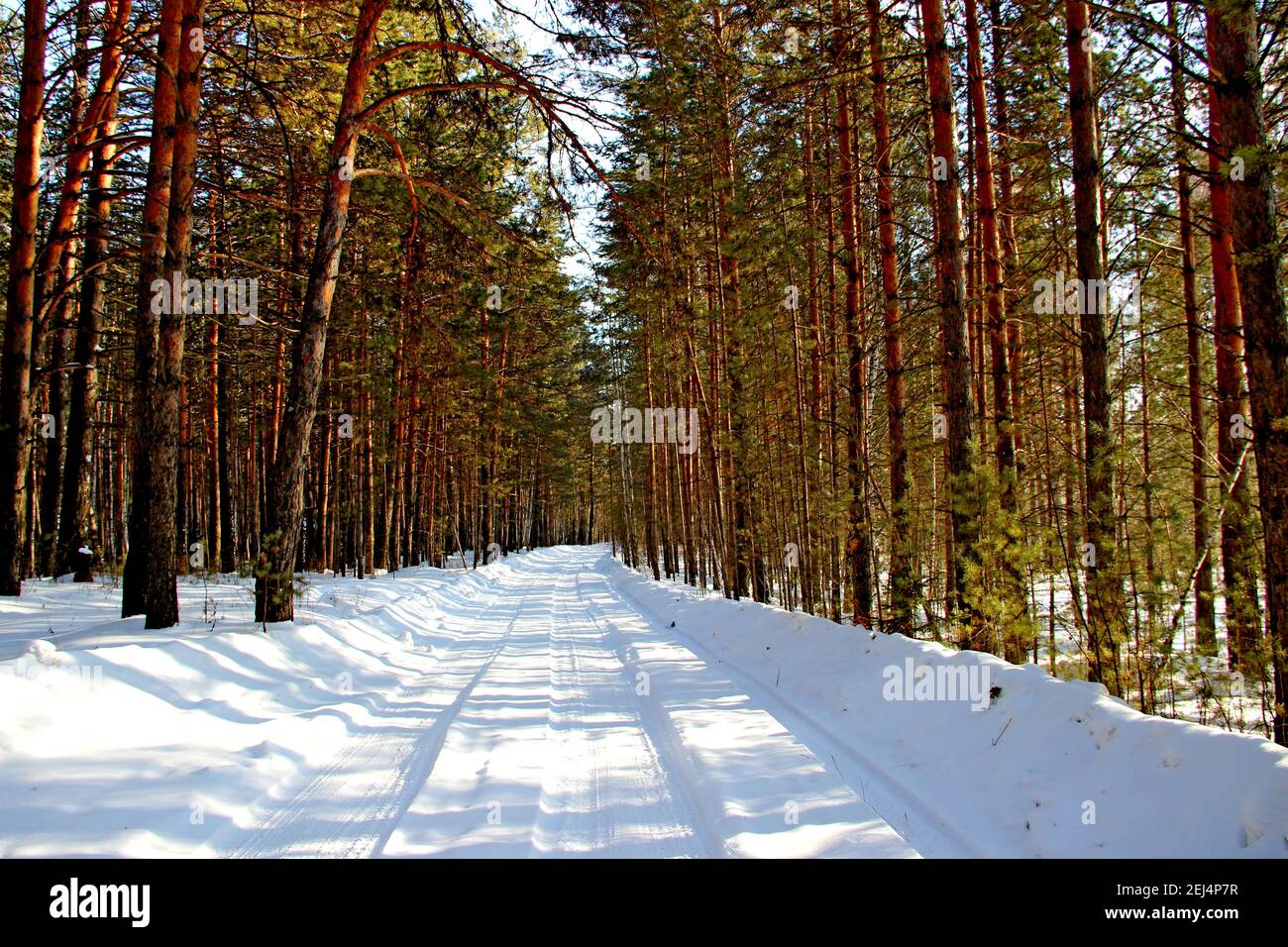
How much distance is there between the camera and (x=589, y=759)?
4.68 meters

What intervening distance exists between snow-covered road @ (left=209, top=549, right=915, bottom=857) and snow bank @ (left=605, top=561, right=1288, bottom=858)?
52 centimetres

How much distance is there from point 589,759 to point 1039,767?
2930mm

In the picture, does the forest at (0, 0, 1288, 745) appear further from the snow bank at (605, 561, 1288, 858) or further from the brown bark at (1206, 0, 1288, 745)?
the snow bank at (605, 561, 1288, 858)

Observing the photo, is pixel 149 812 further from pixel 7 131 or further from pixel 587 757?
pixel 7 131

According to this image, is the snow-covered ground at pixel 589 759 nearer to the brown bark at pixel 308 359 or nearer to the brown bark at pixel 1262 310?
the brown bark at pixel 308 359

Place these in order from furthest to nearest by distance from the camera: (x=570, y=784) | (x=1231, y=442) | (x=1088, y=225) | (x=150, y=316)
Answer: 1. (x=1231, y=442)
2. (x=150, y=316)
3. (x=1088, y=225)
4. (x=570, y=784)

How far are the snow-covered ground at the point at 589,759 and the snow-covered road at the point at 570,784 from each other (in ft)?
0.07

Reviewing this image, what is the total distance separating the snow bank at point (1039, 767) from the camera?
3.03 m

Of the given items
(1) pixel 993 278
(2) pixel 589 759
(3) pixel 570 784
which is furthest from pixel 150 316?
(1) pixel 993 278

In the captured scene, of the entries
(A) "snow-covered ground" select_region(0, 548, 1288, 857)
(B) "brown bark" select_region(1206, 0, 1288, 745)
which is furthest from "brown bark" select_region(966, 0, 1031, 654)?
(B) "brown bark" select_region(1206, 0, 1288, 745)

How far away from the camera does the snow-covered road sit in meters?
3.37

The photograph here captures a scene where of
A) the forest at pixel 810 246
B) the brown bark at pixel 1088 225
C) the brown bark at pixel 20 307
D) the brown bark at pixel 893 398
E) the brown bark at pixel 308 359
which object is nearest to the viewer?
the forest at pixel 810 246

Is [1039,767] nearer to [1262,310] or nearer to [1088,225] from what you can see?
[1262,310]

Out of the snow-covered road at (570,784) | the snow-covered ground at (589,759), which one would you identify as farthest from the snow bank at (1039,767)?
the snow-covered road at (570,784)
